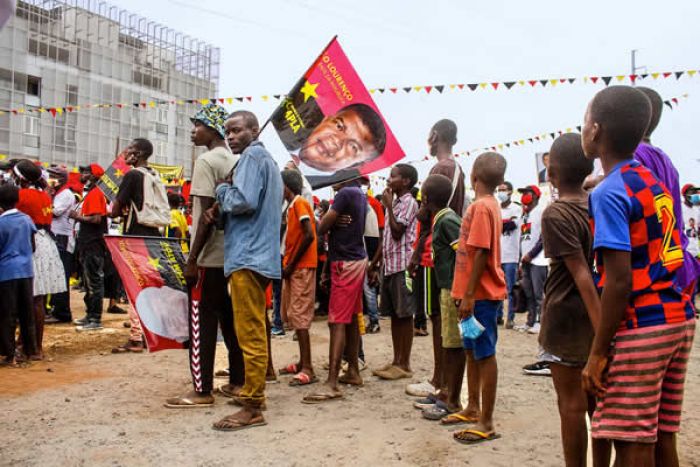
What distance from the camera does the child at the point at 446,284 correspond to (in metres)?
4.52

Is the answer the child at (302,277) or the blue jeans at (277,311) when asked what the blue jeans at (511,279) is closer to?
the blue jeans at (277,311)

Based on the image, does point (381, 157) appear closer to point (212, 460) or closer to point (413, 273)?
point (413, 273)

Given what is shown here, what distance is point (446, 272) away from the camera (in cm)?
482

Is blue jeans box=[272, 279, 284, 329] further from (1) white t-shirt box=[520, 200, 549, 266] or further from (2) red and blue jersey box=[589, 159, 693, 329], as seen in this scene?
(2) red and blue jersey box=[589, 159, 693, 329]

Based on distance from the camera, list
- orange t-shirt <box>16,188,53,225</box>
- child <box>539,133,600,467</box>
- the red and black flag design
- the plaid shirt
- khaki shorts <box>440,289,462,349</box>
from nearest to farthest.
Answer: child <box>539,133,600,467</box> < khaki shorts <box>440,289,462,349</box> < the plaid shirt < orange t-shirt <box>16,188,53,225</box> < the red and black flag design

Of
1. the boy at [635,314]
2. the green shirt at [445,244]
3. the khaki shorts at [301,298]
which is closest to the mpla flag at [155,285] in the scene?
the khaki shorts at [301,298]

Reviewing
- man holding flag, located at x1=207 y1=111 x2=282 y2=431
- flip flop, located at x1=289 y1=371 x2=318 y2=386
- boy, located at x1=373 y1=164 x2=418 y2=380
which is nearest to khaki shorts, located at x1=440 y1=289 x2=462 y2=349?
boy, located at x1=373 y1=164 x2=418 y2=380

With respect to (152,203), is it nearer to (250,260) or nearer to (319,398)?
(250,260)

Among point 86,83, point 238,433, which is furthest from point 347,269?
point 86,83

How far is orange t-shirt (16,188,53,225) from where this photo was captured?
685cm

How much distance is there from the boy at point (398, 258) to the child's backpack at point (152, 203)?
2.56 metres

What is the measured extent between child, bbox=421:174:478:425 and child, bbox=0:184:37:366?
406 centimetres

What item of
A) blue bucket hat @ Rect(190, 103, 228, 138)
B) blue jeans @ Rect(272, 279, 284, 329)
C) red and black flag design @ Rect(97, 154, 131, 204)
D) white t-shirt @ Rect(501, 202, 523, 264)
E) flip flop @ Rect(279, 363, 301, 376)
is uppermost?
blue bucket hat @ Rect(190, 103, 228, 138)

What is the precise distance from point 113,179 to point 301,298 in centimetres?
382
